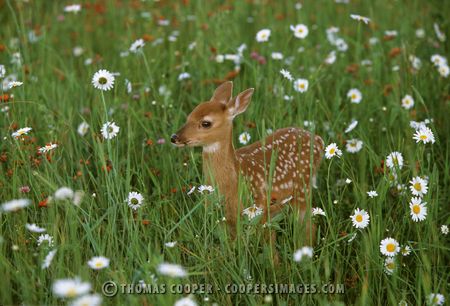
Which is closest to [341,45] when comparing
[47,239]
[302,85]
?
[302,85]

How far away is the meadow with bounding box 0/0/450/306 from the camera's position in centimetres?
275

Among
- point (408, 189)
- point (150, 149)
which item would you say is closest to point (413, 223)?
point (408, 189)

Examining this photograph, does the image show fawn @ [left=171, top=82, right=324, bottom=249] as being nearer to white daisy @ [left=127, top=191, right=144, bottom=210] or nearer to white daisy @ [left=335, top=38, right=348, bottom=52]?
white daisy @ [left=127, top=191, right=144, bottom=210]

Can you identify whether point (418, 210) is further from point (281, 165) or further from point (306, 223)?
point (281, 165)

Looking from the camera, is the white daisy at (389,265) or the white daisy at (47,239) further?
the white daisy at (389,265)

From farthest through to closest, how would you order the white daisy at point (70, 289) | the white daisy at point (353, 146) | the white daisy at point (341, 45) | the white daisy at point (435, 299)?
the white daisy at point (341, 45) → the white daisy at point (353, 146) → the white daisy at point (435, 299) → the white daisy at point (70, 289)

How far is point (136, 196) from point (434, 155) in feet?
6.64

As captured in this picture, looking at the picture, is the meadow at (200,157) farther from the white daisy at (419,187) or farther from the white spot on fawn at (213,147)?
the white spot on fawn at (213,147)

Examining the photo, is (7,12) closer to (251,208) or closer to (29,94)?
(29,94)

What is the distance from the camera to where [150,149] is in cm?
404

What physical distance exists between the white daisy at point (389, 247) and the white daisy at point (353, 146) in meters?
1.07

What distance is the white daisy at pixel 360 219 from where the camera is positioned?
3.08 meters

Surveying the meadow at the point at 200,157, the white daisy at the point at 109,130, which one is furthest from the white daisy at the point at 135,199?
the white daisy at the point at 109,130

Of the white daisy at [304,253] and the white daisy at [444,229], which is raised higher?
the white daisy at [444,229]
